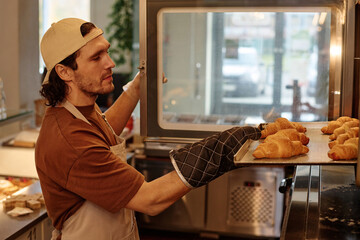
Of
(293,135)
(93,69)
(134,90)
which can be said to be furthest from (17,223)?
(293,135)

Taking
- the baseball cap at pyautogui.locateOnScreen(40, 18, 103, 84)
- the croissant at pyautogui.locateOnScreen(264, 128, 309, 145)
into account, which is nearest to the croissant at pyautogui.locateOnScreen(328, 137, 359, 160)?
the croissant at pyautogui.locateOnScreen(264, 128, 309, 145)

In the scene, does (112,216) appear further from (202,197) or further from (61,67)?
(202,197)

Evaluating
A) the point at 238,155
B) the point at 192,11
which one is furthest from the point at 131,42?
the point at 238,155

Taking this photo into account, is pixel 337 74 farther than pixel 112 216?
Yes

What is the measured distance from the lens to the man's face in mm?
1588

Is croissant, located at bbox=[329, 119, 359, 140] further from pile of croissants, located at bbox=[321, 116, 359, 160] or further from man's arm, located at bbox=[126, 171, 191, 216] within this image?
man's arm, located at bbox=[126, 171, 191, 216]

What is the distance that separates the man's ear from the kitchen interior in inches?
18.4

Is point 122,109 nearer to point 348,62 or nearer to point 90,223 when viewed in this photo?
point 90,223

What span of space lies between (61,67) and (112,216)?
1.70 ft

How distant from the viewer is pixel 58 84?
1.61 m

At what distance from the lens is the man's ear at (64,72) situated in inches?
62.9

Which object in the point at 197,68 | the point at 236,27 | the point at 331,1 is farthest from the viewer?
the point at 236,27

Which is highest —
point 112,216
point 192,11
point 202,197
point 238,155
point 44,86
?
point 192,11

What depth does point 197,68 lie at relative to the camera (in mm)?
2854
